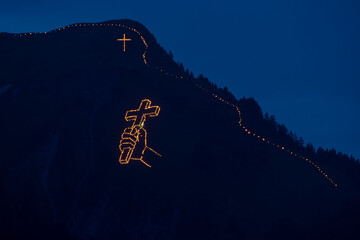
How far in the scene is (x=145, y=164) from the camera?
53094mm

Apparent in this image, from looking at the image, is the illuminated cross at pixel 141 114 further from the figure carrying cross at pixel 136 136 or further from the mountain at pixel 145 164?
the mountain at pixel 145 164

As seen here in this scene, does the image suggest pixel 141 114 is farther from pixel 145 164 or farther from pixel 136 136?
pixel 145 164

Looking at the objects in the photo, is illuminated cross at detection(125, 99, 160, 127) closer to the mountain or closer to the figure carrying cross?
the figure carrying cross

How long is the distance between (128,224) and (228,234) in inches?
355

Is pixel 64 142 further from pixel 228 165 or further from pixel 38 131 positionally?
pixel 228 165

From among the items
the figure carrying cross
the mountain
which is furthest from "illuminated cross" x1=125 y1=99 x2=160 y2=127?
the mountain

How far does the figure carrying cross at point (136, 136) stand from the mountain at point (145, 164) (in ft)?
0.49

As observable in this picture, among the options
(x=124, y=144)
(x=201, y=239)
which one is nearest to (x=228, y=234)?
(x=201, y=239)

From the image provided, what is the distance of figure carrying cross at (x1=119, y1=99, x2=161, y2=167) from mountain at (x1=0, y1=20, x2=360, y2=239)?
0.49ft

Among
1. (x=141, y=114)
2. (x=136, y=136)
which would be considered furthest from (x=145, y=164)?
(x=141, y=114)

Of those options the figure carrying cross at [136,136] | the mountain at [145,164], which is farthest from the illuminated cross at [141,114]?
the mountain at [145,164]

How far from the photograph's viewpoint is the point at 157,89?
6369cm

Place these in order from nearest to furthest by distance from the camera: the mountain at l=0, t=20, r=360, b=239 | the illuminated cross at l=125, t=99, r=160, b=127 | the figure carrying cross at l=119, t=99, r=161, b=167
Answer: the mountain at l=0, t=20, r=360, b=239 → the figure carrying cross at l=119, t=99, r=161, b=167 → the illuminated cross at l=125, t=99, r=160, b=127

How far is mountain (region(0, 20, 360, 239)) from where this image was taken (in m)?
47.6
